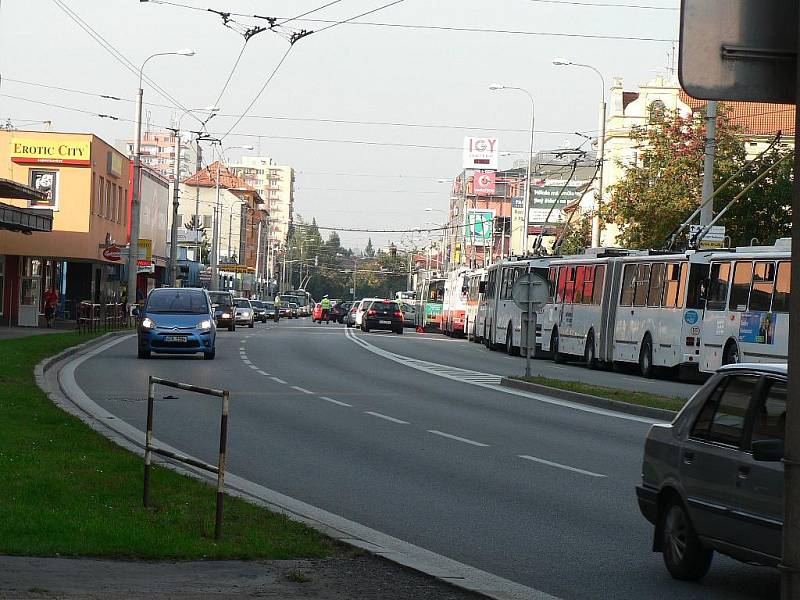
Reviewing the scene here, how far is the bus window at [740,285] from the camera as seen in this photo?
30672mm

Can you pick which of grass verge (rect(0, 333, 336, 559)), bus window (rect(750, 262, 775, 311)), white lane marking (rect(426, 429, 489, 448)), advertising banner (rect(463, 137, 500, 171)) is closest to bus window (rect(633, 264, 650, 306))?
bus window (rect(750, 262, 775, 311))

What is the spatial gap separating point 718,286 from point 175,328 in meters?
12.8

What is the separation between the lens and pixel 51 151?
6053 centimetres

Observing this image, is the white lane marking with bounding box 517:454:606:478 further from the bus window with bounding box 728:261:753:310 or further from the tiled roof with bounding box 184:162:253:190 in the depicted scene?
the tiled roof with bounding box 184:162:253:190

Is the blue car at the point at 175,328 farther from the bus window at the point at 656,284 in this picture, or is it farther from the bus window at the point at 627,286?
the bus window at the point at 656,284

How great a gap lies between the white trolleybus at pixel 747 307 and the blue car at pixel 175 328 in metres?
11.7

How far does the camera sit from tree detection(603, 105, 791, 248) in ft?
153

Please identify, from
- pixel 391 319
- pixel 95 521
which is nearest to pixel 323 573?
pixel 95 521

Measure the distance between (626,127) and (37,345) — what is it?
58.2 meters

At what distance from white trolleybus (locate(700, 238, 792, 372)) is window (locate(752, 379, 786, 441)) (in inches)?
817

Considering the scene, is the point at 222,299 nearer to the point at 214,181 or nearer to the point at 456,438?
the point at 456,438

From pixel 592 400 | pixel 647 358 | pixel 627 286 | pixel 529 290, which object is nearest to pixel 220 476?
pixel 592 400

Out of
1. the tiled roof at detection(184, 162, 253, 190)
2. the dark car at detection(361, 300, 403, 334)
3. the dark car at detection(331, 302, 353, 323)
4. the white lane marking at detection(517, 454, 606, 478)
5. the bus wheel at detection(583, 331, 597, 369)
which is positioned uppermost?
the tiled roof at detection(184, 162, 253, 190)

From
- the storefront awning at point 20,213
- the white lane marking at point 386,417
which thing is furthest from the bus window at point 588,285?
the white lane marking at point 386,417
